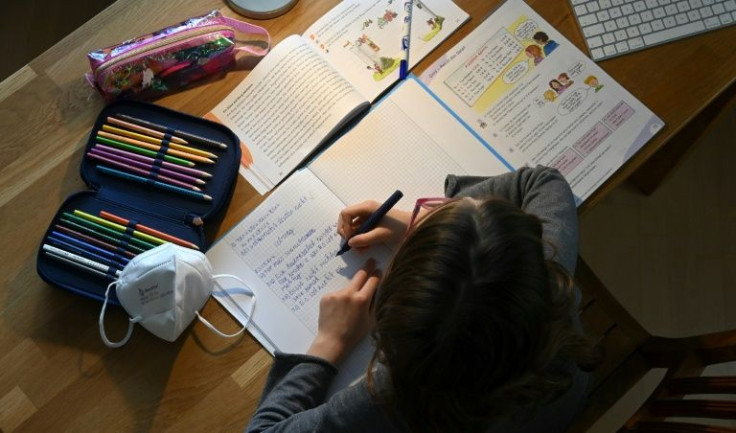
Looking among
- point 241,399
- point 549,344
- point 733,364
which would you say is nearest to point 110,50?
point 241,399

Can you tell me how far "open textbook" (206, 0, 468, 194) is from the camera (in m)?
1.01

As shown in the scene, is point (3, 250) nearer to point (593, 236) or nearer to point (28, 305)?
point (28, 305)

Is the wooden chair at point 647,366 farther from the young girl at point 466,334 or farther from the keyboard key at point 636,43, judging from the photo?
the keyboard key at point 636,43

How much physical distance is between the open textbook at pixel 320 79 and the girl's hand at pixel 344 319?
21 cm

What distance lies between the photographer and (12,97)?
3.40 feet

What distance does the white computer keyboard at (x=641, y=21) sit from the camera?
1.04m

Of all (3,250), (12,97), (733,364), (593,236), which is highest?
(12,97)

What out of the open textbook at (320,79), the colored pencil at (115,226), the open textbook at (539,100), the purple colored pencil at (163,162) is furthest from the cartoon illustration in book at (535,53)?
the colored pencil at (115,226)

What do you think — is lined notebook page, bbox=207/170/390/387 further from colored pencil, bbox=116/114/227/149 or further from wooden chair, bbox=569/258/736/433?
wooden chair, bbox=569/258/736/433

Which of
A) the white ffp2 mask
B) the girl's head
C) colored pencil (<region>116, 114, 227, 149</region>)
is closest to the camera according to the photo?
the girl's head

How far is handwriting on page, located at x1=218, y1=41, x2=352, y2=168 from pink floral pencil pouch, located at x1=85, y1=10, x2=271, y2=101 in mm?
63

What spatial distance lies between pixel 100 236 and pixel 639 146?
2.71 feet

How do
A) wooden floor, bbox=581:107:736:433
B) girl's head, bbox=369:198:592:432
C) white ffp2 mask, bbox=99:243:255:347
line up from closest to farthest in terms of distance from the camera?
1. girl's head, bbox=369:198:592:432
2. white ffp2 mask, bbox=99:243:255:347
3. wooden floor, bbox=581:107:736:433

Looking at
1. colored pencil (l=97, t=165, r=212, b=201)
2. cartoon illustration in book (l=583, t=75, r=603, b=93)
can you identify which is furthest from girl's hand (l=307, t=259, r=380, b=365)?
cartoon illustration in book (l=583, t=75, r=603, b=93)
